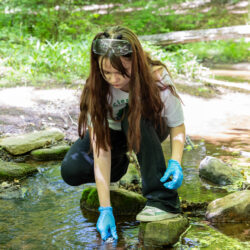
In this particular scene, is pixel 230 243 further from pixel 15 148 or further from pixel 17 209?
pixel 15 148

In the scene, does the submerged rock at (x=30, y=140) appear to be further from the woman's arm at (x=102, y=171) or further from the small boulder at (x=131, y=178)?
the woman's arm at (x=102, y=171)

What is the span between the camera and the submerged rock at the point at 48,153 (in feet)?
11.1

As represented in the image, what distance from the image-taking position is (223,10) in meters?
13.8

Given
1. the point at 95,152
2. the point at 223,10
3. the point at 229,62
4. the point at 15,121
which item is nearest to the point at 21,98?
the point at 15,121

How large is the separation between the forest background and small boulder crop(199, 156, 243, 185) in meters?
2.85

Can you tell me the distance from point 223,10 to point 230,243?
13055 millimetres

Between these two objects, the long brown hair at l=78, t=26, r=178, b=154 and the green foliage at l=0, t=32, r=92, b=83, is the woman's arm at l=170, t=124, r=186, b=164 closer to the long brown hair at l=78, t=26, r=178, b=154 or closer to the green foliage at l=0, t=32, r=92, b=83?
the long brown hair at l=78, t=26, r=178, b=154

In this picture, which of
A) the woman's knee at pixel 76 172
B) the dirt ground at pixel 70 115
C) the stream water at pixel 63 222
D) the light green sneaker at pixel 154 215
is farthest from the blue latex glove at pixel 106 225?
the dirt ground at pixel 70 115

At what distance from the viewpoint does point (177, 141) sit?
6.64ft

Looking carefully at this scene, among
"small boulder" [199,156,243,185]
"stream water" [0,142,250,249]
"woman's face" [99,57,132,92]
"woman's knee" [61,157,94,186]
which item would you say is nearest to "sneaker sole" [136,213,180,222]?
"stream water" [0,142,250,249]

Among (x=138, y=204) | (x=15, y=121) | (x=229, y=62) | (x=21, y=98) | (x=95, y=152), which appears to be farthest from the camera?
(x=229, y=62)

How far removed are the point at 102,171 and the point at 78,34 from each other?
699 centimetres

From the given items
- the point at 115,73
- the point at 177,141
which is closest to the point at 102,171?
the point at 177,141

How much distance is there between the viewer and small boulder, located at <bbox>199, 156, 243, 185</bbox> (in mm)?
2713
